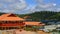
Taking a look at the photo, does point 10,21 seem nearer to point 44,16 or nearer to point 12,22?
point 12,22

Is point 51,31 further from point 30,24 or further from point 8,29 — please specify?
point 8,29

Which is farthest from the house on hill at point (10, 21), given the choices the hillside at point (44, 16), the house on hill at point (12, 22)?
the hillside at point (44, 16)

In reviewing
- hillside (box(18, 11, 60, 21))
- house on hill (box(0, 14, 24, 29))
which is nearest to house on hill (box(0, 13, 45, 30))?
house on hill (box(0, 14, 24, 29))

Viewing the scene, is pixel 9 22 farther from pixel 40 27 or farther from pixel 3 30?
pixel 40 27

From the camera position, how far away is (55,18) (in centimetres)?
471

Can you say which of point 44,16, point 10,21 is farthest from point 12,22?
point 44,16

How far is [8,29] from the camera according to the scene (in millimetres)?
4680

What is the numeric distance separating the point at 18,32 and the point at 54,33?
2.61 feet

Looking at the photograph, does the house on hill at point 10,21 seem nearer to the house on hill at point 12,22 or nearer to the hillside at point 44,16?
the house on hill at point 12,22

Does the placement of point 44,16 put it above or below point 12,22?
above

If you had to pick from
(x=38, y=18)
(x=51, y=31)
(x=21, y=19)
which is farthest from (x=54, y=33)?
(x=21, y=19)

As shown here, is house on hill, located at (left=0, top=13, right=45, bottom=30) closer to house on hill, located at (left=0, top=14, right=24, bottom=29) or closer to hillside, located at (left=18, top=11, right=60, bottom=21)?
house on hill, located at (left=0, top=14, right=24, bottom=29)

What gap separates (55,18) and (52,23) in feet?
0.42

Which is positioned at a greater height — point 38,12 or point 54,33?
point 38,12
